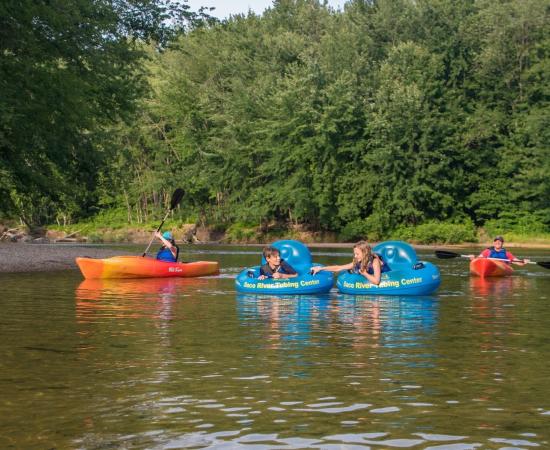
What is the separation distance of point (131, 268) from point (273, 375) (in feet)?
50.9

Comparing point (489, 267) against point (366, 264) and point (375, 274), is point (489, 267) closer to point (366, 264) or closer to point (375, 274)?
point (366, 264)

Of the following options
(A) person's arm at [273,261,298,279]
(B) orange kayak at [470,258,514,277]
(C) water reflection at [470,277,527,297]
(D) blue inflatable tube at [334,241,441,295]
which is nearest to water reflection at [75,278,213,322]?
(A) person's arm at [273,261,298,279]

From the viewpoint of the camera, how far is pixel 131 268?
24344mm

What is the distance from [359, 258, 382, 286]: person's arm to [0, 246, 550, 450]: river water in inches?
60.8

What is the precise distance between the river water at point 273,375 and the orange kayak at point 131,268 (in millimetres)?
6429

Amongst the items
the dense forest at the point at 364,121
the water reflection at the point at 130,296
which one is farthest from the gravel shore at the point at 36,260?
the dense forest at the point at 364,121

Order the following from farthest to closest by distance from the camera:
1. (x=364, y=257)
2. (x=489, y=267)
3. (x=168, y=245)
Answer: (x=489, y=267)
(x=168, y=245)
(x=364, y=257)

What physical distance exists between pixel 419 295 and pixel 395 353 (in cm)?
898

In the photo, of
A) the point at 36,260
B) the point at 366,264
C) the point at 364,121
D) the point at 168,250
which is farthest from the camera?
the point at 364,121

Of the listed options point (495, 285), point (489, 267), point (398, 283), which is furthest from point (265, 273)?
point (489, 267)

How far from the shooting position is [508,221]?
60031mm

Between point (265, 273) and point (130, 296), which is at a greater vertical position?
point (265, 273)

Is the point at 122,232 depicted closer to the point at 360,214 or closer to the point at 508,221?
the point at 360,214

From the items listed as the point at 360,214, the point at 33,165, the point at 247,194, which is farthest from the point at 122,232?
the point at 33,165
